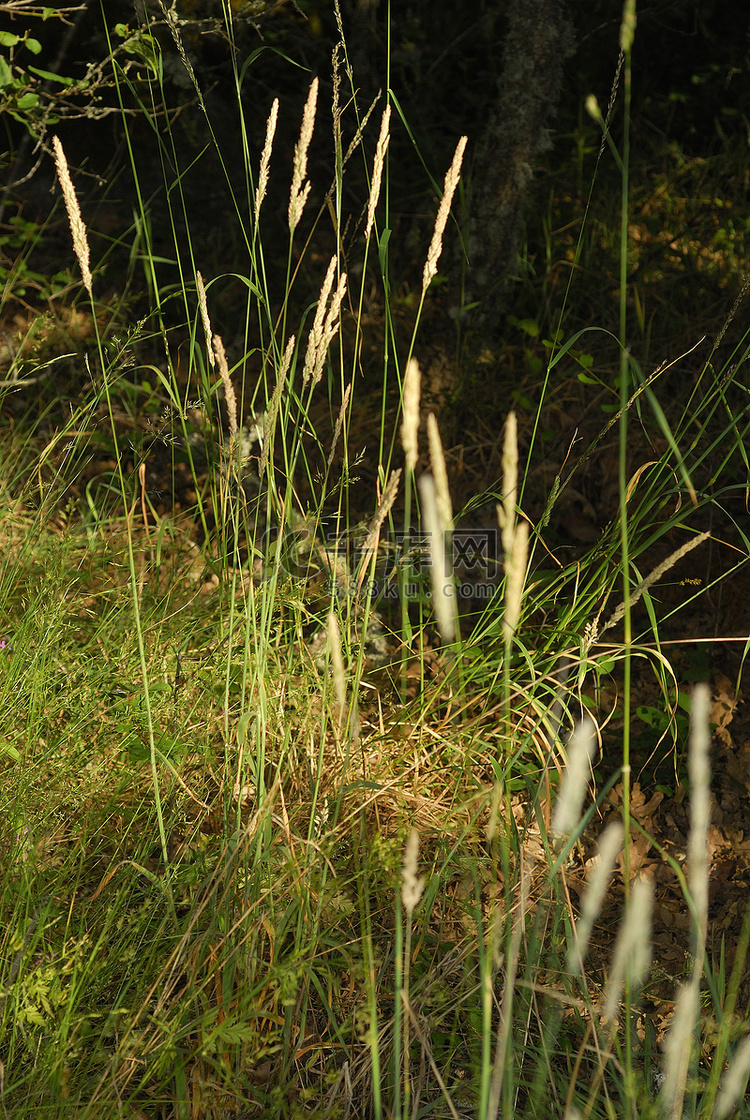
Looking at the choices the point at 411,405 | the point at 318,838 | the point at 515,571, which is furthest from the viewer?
the point at 318,838

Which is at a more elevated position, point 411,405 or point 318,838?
point 411,405

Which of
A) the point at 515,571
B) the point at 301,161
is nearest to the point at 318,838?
the point at 515,571

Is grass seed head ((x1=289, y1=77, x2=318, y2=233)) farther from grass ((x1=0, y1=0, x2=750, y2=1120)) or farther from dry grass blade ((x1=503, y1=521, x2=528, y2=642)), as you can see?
dry grass blade ((x1=503, y1=521, x2=528, y2=642))

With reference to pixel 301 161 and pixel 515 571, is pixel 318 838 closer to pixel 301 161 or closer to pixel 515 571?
pixel 515 571

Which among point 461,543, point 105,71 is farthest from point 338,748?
point 105,71

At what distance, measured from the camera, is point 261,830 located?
4.75ft

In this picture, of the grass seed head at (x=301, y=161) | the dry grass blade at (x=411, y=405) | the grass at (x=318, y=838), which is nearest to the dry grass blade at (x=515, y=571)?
the grass at (x=318, y=838)

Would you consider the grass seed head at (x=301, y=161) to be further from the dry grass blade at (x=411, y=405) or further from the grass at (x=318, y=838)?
the dry grass blade at (x=411, y=405)

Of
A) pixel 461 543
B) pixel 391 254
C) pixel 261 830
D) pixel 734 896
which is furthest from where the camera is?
pixel 391 254

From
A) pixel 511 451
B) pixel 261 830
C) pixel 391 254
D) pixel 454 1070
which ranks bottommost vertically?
pixel 454 1070

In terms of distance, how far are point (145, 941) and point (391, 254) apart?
9.68ft

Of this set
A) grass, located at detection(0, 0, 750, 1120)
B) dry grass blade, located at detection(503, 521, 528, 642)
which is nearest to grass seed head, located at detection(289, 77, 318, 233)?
grass, located at detection(0, 0, 750, 1120)

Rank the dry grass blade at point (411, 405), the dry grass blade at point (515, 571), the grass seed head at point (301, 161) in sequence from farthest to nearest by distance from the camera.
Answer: the grass seed head at point (301, 161)
the dry grass blade at point (411, 405)
the dry grass blade at point (515, 571)

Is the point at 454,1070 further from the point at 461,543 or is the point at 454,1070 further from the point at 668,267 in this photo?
the point at 668,267
